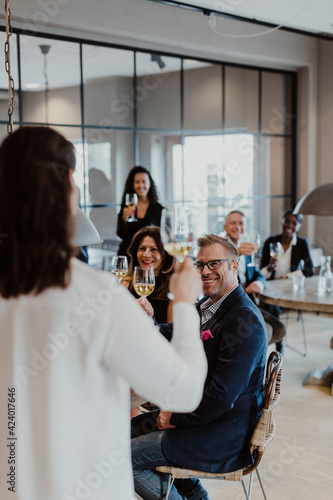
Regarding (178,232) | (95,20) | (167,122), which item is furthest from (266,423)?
(167,122)

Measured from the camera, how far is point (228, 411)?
92.8 inches

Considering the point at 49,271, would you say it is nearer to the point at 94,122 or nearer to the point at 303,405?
the point at 303,405

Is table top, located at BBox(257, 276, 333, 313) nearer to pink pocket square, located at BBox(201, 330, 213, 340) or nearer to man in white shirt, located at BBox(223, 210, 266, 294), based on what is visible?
man in white shirt, located at BBox(223, 210, 266, 294)

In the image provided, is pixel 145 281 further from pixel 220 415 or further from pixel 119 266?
pixel 220 415

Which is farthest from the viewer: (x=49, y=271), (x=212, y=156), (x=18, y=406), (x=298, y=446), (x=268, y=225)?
(x=268, y=225)

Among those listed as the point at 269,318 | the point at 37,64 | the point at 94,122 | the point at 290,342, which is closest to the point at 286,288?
the point at 269,318

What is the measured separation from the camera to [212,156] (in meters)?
7.09

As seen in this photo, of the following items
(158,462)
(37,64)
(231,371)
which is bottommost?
(158,462)

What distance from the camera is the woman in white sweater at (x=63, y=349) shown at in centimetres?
116

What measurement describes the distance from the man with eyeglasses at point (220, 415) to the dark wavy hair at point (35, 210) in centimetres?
126

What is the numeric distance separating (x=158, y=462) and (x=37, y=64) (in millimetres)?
3861

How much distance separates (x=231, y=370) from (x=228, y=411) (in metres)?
0.18

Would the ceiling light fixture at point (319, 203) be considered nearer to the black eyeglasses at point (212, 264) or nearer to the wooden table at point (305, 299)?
the wooden table at point (305, 299)

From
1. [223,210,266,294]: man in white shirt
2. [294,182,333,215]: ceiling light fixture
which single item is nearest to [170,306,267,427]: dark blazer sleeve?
[294,182,333,215]: ceiling light fixture
